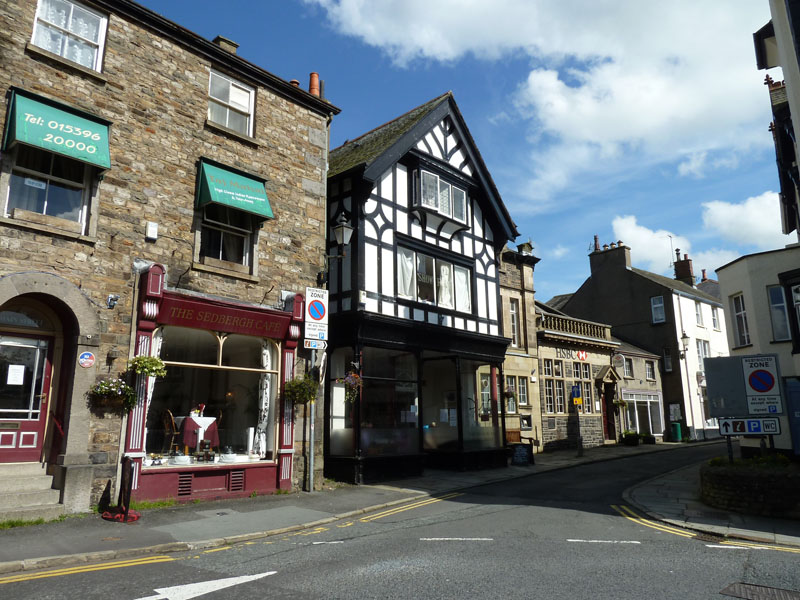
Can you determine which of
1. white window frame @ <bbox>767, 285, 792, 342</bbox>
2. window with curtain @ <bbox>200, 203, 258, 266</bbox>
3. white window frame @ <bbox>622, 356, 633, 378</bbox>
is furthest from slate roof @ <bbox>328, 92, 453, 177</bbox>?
white window frame @ <bbox>622, 356, 633, 378</bbox>

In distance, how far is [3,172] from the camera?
33.4 feet

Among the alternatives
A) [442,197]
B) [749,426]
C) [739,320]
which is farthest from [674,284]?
[749,426]

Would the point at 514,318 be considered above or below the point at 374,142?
below

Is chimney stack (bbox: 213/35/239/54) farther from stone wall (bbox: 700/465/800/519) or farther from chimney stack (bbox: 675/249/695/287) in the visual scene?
chimney stack (bbox: 675/249/695/287)

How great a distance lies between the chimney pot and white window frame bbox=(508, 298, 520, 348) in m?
13.1

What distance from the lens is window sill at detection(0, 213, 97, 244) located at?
1010 cm

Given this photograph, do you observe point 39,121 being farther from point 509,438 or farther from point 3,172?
point 509,438

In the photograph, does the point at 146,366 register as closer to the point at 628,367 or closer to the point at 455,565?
the point at 455,565

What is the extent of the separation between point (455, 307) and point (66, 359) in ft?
40.3

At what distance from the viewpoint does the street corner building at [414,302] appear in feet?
54.5

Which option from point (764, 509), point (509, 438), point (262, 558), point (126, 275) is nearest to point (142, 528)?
point (262, 558)

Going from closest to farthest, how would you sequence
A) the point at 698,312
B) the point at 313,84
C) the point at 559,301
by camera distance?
1. the point at 313,84
2. the point at 698,312
3. the point at 559,301

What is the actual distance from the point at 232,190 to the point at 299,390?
489 centimetres

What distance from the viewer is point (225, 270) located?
13.0 meters
